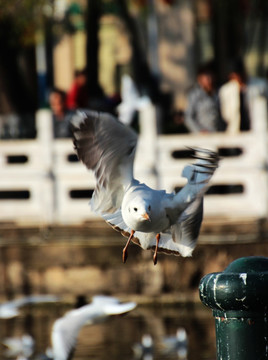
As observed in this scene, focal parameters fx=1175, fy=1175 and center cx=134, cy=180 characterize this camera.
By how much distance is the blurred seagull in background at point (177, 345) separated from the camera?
923 centimetres

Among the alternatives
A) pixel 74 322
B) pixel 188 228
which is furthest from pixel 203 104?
pixel 188 228

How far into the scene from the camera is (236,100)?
429 inches

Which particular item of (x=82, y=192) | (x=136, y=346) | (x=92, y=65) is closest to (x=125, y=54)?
(x=92, y=65)

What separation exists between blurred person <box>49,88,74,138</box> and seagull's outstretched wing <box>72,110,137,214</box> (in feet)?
13.9

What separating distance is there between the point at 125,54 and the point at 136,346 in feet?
46.2

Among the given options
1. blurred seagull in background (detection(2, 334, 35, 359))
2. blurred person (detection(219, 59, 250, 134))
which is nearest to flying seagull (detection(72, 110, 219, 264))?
blurred seagull in background (detection(2, 334, 35, 359))

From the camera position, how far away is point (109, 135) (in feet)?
23.1

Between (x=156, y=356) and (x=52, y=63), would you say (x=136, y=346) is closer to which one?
(x=156, y=356)

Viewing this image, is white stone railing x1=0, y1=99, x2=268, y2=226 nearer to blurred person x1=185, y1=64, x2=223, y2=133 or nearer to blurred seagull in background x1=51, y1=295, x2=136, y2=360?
blurred person x1=185, y1=64, x2=223, y2=133

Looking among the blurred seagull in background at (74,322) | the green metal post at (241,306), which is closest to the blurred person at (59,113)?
the blurred seagull in background at (74,322)

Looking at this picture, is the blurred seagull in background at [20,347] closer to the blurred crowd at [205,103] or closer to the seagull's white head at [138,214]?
the blurred crowd at [205,103]

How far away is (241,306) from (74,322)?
3.39m

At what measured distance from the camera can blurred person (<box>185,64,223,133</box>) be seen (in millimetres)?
10930

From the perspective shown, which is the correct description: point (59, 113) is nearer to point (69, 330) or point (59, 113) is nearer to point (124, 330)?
point (124, 330)
